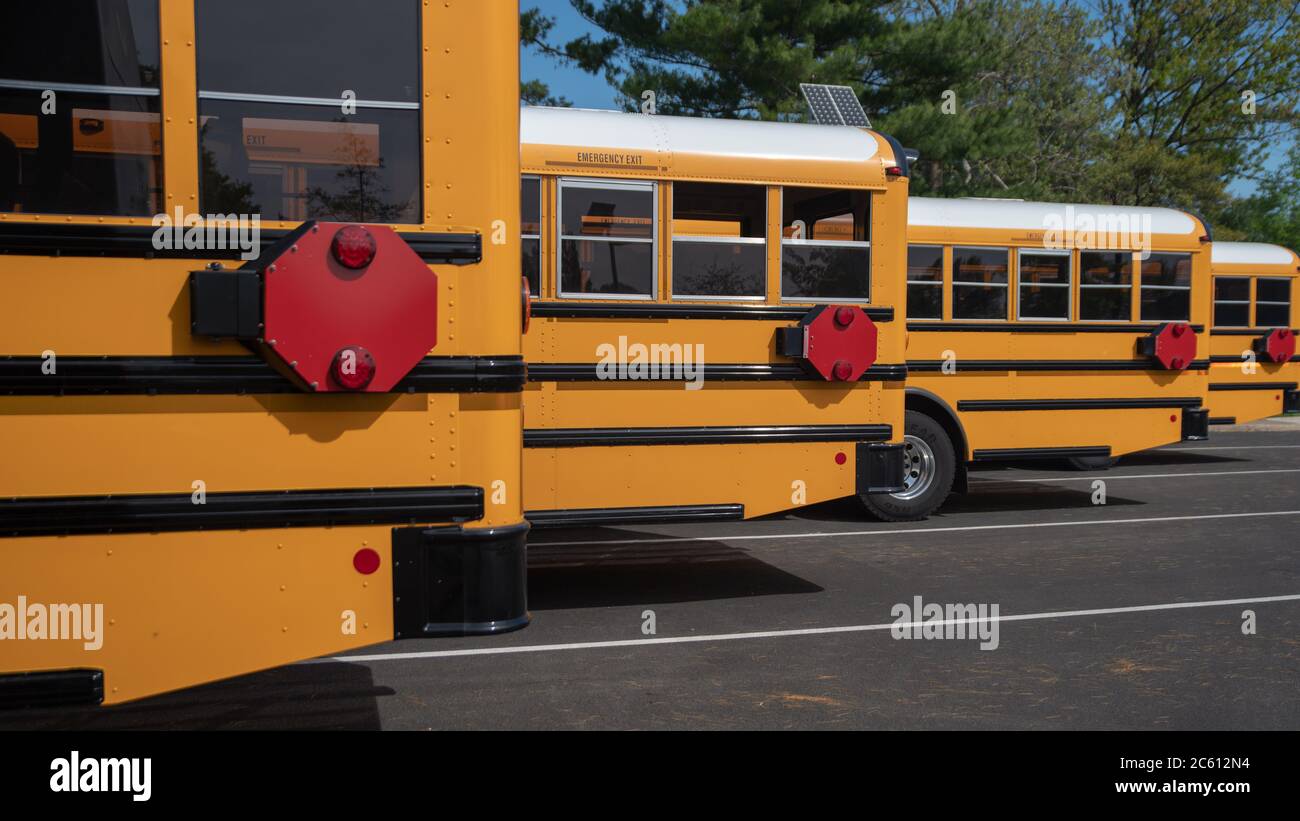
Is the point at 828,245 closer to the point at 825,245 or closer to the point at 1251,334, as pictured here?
the point at 825,245

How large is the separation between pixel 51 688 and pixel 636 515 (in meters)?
3.93

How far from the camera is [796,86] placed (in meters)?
21.2

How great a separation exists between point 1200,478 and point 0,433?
13.4m

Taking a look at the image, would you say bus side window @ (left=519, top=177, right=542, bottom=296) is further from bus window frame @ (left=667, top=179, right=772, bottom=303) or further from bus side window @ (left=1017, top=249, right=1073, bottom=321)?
bus side window @ (left=1017, top=249, right=1073, bottom=321)


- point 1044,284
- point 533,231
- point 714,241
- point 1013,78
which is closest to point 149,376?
point 533,231

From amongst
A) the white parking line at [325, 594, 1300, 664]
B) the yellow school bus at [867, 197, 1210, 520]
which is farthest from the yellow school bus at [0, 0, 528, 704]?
the yellow school bus at [867, 197, 1210, 520]

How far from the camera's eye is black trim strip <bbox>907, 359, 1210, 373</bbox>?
10.4 m

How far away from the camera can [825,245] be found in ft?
23.4

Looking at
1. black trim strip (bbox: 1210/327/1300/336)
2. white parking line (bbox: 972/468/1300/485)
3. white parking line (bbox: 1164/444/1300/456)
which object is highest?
black trim strip (bbox: 1210/327/1300/336)

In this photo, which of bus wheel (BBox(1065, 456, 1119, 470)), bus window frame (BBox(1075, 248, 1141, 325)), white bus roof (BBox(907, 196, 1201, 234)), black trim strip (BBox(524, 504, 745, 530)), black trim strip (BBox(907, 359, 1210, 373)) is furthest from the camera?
bus wheel (BBox(1065, 456, 1119, 470))

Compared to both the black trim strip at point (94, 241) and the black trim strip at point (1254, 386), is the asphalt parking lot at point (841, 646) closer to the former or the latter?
the black trim strip at point (94, 241)

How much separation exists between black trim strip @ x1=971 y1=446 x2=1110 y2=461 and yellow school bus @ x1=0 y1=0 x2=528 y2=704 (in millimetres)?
8076

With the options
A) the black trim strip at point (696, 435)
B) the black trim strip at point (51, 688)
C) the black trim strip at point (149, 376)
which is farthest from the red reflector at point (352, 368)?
the black trim strip at point (696, 435)
